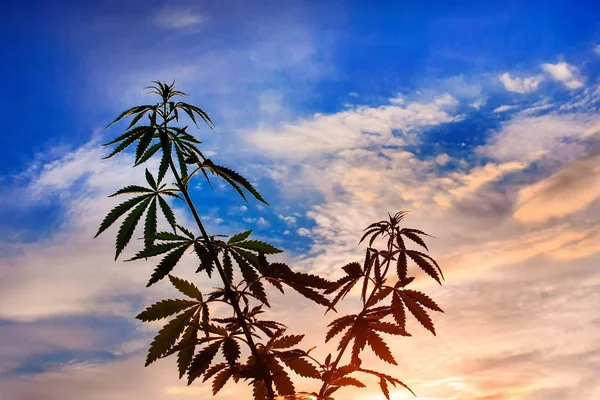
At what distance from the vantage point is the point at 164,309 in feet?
11.2

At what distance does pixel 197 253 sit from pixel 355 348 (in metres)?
1.18

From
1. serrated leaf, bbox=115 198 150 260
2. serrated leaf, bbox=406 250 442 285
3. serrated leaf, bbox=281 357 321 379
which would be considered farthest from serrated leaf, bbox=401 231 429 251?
serrated leaf, bbox=115 198 150 260

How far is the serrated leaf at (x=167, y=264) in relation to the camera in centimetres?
324

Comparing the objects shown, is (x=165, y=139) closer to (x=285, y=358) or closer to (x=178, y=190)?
(x=178, y=190)

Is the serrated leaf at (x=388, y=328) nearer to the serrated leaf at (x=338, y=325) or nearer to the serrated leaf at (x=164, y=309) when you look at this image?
the serrated leaf at (x=338, y=325)

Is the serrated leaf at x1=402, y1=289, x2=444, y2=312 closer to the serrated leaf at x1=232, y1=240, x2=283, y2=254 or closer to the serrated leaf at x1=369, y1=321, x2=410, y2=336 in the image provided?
the serrated leaf at x1=369, y1=321, x2=410, y2=336

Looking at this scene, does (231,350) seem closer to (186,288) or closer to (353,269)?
(186,288)

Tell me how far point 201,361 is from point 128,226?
0.97m

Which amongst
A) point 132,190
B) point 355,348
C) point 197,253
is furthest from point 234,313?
point 132,190

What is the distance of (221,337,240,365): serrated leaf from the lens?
337cm

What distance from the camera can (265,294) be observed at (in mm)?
3490

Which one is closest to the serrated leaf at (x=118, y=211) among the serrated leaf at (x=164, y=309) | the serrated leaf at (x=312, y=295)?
the serrated leaf at (x=164, y=309)

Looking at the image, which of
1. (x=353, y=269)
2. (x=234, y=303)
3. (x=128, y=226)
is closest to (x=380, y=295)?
(x=353, y=269)

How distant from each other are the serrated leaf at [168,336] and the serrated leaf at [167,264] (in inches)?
13.2
